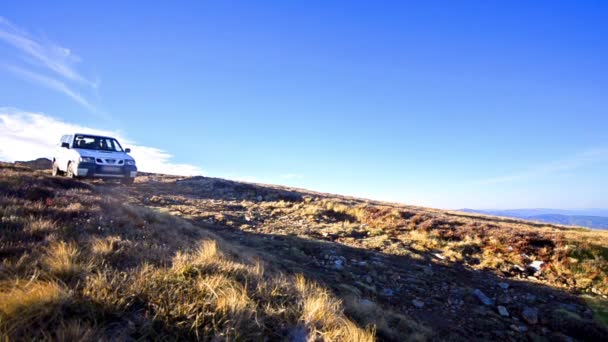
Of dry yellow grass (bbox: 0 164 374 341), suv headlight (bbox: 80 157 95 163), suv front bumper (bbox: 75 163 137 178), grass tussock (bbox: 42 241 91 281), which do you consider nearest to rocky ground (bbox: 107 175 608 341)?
suv front bumper (bbox: 75 163 137 178)

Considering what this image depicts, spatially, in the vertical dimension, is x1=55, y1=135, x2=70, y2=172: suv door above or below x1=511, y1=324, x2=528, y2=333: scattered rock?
above

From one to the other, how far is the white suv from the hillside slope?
2309mm

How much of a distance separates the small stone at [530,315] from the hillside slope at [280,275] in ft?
0.08

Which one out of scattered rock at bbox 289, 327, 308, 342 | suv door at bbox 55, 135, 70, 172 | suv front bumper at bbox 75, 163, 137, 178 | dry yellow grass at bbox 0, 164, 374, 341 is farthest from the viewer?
suv door at bbox 55, 135, 70, 172

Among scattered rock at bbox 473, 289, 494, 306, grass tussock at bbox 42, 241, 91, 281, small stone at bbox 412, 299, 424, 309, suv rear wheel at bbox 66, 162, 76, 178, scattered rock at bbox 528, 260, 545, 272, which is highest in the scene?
suv rear wheel at bbox 66, 162, 76, 178

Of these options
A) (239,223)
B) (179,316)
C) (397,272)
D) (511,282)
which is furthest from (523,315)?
(239,223)

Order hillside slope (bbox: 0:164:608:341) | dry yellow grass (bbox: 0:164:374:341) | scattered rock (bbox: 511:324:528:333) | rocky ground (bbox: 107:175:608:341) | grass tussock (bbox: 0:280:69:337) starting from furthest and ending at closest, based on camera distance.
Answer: rocky ground (bbox: 107:175:608:341)
scattered rock (bbox: 511:324:528:333)
hillside slope (bbox: 0:164:608:341)
dry yellow grass (bbox: 0:164:374:341)
grass tussock (bbox: 0:280:69:337)

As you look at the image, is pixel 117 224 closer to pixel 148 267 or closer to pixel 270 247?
pixel 148 267

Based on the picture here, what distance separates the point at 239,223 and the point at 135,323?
9.62 metres

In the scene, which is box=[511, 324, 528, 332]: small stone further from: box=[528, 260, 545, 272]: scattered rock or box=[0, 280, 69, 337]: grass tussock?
box=[0, 280, 69, 337]: grass tussock

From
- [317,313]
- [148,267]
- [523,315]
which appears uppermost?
[148,267]

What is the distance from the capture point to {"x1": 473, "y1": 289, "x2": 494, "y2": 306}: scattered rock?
6.73 metres

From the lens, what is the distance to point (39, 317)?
94.1 inches

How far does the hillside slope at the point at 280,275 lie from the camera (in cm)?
275
